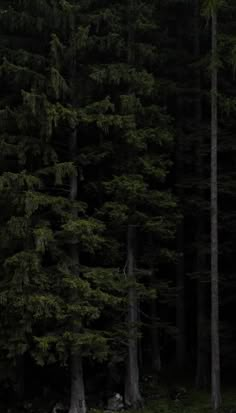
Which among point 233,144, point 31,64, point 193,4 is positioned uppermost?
point 193,4

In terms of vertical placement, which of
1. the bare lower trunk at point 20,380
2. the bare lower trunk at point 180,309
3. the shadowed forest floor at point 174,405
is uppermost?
the bare lower trunk at point 180,309

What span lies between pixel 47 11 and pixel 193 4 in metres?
5.99

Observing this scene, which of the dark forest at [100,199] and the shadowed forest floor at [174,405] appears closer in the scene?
the dark forest at [100,199]

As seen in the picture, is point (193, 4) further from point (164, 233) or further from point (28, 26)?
point (164, 233)

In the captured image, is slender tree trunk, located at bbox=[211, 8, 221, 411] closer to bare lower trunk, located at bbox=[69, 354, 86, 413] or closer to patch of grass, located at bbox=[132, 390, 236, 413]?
patch of grass, located at bbox=[132, 390, 236, 413]

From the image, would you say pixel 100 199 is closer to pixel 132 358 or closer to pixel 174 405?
pixel 132 358

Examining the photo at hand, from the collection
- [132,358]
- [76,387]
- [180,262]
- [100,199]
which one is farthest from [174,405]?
[100,199]

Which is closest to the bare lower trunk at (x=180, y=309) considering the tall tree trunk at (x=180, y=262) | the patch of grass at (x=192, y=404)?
the tall tree trunk at (x=180, y=262)

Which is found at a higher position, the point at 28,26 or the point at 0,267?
the point at 28,26

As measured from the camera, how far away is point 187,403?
52.3 feet

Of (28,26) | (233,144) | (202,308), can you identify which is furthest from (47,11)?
(202,308)

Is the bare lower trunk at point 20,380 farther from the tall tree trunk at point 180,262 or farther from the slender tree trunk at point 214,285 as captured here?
the slender tree trunk at point 214,285

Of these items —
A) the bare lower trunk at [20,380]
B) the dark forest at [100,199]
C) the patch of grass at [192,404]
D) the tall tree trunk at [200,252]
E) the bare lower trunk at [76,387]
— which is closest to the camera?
the dark forest at [100,199]

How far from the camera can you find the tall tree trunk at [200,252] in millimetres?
17266
